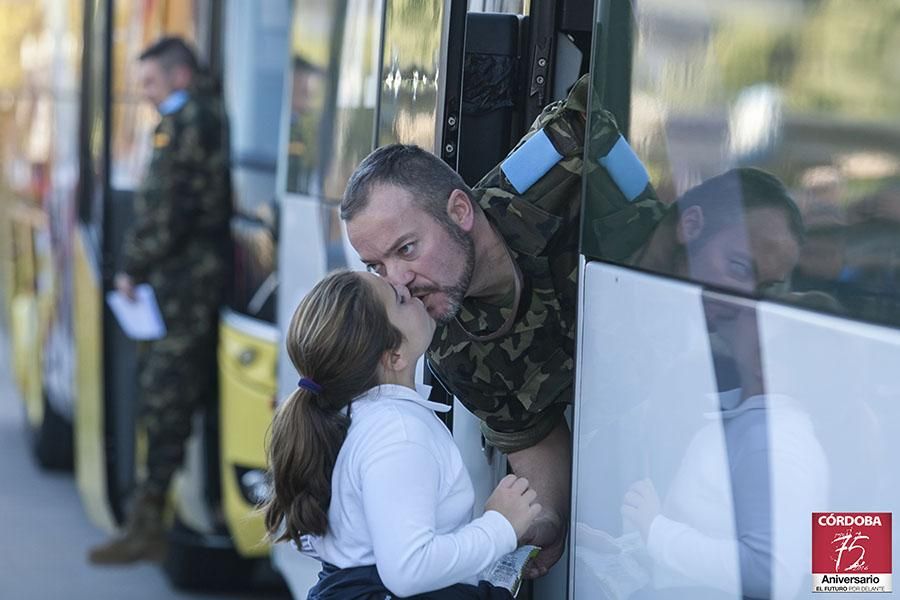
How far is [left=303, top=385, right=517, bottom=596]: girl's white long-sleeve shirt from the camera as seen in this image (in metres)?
2.33

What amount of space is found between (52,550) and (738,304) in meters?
5.51

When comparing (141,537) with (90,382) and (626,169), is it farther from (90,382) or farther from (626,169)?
(626,169)

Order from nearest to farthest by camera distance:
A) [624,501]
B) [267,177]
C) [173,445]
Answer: [624,501], [267,177], [173,445]

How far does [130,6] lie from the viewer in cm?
625

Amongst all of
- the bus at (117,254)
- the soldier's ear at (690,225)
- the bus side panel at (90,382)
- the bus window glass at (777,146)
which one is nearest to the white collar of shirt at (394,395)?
the bus window glass at (777,146)

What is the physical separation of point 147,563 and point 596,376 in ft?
14.6

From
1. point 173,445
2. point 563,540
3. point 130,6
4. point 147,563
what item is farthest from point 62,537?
point 563,540

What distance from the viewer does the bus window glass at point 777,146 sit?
1.72 m

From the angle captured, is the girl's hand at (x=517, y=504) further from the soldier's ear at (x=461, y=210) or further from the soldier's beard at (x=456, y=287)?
the soldier's ear at (x=461, y=210)

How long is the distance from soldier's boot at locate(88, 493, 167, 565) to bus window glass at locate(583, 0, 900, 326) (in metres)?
4.05

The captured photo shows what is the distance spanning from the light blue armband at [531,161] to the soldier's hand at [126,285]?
3437mm

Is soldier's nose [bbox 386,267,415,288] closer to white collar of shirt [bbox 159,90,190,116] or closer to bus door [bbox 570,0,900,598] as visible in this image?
bus door [bbox 570,0,900,598]

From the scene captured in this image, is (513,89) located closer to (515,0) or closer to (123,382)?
(515,0)

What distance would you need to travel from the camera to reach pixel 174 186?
225 inches
